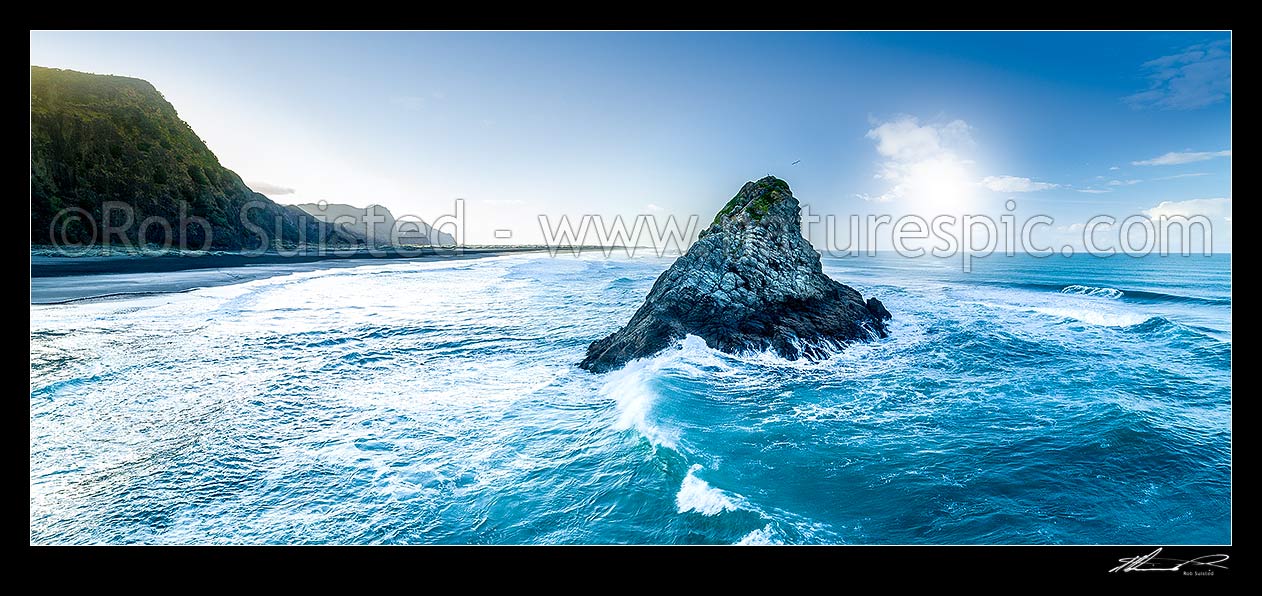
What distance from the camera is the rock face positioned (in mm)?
16031

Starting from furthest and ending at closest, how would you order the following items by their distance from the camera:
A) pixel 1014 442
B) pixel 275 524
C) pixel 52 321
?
pixel 52 321 → pixel 1014 442 → pixel 275 524

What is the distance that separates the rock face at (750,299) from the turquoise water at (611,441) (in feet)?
2.98

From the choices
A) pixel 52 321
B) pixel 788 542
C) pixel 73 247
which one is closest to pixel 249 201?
pixel 73 247

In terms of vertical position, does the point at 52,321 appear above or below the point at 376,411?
above

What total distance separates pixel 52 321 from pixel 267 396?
1687 centimetres

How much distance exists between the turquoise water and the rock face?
91 cm

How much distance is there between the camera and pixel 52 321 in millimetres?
19453

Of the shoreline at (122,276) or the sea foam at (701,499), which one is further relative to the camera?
the shoreline at (122,276)

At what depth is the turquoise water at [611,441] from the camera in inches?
272

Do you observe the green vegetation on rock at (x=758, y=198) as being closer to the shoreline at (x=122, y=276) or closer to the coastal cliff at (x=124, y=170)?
the shoreline at (x=122, y=276)
